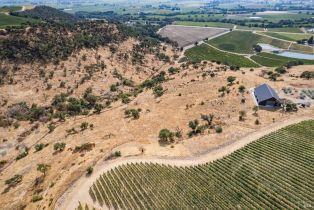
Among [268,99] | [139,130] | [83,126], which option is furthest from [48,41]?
[268,99]

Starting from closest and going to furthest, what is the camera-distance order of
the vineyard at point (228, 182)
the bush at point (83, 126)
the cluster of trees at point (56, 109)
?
the vineyard at point (228, 182) < the bush at point (83, 126) < the cluster of trees at point (56, 109)

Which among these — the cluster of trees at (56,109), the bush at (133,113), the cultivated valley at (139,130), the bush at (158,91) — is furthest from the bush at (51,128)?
the bush at (158,91)

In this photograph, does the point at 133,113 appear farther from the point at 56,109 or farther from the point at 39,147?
the point at 56,109

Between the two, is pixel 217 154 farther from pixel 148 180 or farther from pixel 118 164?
pixel 118 164

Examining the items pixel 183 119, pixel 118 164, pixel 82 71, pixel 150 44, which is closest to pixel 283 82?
pixel 183 119

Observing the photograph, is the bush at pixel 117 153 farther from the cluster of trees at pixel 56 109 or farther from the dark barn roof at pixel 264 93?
the dark barn roof at pixel 264 93
